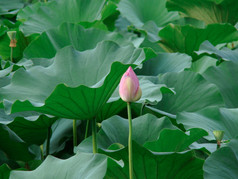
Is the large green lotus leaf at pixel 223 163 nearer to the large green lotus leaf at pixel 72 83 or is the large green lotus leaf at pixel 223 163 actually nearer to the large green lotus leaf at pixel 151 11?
the large green lotus leaf at pixel 72 83

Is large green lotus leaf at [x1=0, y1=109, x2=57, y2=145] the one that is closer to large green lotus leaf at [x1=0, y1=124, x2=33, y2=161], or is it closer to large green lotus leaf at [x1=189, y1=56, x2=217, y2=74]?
large green lotus leaf at [x1=0, y1=124, x2=33, y2=161]

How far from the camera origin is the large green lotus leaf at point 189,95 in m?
1.38

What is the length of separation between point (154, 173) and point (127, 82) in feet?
0.87

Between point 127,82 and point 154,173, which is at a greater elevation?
point 127,82

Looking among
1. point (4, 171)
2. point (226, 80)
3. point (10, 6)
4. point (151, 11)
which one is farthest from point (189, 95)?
point (10, 6)

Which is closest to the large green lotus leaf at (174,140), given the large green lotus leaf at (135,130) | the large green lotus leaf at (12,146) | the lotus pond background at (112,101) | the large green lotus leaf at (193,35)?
the lotus pond background at (112,101)

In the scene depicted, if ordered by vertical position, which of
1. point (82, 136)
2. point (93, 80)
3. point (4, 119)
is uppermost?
point (93, 80)

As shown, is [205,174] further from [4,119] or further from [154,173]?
[4,119]

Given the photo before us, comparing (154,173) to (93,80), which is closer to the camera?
(154,173)

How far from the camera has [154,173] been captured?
3.26 feet

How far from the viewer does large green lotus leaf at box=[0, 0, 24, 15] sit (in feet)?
9.91

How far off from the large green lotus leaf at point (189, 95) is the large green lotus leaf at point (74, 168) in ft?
1.94

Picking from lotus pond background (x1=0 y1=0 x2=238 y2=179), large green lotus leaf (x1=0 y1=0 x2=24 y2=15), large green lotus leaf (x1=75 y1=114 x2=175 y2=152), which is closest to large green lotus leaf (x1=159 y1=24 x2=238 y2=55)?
lotus pond background (x1=0 y1=0 x2=238 y2=179)

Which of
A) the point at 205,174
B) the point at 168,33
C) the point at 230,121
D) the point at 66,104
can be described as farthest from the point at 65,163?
the point at 168,33
